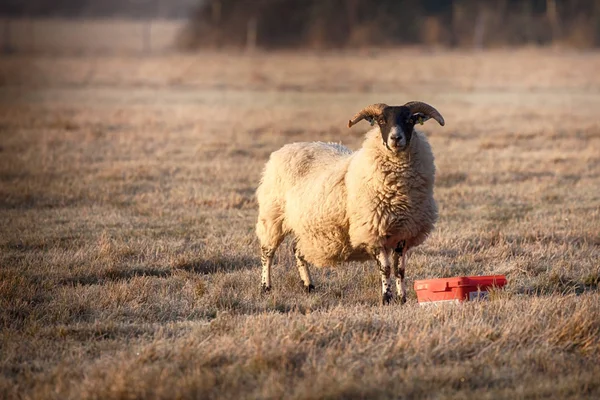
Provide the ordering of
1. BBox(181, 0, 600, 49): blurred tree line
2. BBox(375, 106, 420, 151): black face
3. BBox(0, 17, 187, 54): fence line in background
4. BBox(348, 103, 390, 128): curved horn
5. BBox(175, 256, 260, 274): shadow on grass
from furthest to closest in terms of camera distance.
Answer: BBox(0, 17, 187, 54): fence line in background → BBox(181, 0, 600, 49): blurred tree line → BBox(175, 256, 260, 274): shadow on grass → BBox(348, 103, 390, 128): curved horn → BBox(375, 106, 420, 151): black face

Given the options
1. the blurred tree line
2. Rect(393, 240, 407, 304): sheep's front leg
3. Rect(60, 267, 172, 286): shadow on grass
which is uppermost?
the blurred tree line

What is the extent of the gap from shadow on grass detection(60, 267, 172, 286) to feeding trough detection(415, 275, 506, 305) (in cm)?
303

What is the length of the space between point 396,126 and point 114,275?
11.4 feet

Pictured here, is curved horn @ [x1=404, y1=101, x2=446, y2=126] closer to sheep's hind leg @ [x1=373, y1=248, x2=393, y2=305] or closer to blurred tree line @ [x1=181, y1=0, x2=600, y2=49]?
sheep's hind leg @ [x1=373, y1=248, x2=393, y2=305]

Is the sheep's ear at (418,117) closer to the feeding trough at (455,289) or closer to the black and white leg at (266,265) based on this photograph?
the feeding trough at (455,289)

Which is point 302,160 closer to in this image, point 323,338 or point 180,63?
point 323,338

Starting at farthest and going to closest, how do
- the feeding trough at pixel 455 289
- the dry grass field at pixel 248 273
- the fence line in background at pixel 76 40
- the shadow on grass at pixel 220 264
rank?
the fence line in background at pixel 76 40 → the shadow on grass at pixel 220 264 → the feeding trough at pixel 455 289 → the dry grass field at pixel 248 273

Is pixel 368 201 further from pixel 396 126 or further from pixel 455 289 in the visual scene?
pixel 455 289

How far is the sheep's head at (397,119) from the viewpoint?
904 cm

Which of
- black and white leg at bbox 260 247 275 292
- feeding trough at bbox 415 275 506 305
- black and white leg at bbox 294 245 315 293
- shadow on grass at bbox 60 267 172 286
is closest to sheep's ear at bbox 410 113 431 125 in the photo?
feeding trough at bbox 415 275 506 305

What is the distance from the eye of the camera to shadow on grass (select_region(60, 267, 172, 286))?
995 centimetres

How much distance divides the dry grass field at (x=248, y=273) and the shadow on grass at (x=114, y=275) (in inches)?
0.9

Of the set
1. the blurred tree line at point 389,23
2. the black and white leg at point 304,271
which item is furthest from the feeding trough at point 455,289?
the blurred tree line at point 389,23

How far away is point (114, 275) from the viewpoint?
33.5ft
